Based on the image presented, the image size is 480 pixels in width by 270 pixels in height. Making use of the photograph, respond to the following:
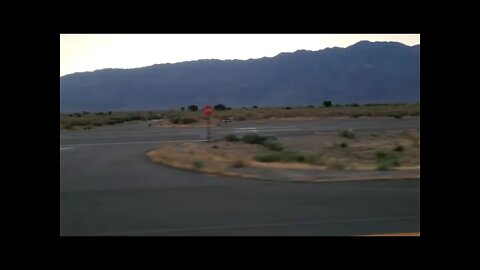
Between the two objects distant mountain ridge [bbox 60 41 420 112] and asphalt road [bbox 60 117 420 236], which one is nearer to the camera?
asphalt road [bbox 60 117 420 236]

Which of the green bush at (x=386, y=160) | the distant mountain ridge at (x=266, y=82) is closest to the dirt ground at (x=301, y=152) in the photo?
the green bush at (x=386, y=160)

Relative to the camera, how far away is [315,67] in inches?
Answer: 5753

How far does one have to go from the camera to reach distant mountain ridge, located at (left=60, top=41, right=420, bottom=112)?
5468 inches

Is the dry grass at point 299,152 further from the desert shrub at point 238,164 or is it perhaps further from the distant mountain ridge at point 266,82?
the distant mountain ridge at point 266,82

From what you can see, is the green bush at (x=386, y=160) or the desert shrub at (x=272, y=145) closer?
the green bush at (x=386, y=160)

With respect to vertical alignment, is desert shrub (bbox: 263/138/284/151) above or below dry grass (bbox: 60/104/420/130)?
below

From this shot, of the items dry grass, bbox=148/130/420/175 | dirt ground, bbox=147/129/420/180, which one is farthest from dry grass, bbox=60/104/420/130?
dirt ground, bbox=147/129/420/180

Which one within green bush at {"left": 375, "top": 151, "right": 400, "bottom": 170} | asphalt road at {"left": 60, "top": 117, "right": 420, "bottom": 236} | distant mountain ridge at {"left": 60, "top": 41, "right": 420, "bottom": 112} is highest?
distant mountain ridge at {"left": 60, "top": 41, "right": 420, "bottom": 112}

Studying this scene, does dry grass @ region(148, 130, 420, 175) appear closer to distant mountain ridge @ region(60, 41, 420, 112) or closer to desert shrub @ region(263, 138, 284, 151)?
desert shrub @ region(263, 138, 284, 151)

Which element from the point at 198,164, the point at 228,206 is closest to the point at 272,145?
the point at 198,164

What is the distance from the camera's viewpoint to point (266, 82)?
147 meters

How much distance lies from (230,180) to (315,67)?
136 metres

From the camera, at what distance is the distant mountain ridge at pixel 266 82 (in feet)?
456
